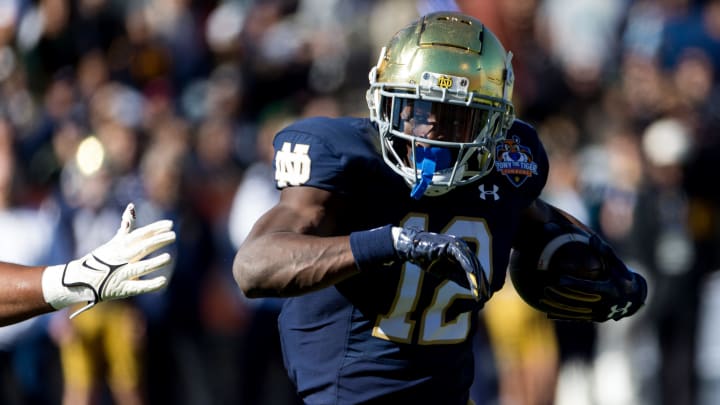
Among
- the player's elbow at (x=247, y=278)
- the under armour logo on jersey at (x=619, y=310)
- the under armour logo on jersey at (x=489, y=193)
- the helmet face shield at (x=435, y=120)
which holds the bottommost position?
the under armour logo on jersey at (x=619, y=310)

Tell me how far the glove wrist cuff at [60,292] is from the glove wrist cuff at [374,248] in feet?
2.50

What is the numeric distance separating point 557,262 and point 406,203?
61cm

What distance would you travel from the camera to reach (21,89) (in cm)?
752

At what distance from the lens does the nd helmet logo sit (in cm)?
334

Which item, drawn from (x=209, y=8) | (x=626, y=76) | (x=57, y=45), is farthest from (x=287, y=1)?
(x=626, y=76)

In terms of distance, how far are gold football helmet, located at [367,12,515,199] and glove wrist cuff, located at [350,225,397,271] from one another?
30 cm

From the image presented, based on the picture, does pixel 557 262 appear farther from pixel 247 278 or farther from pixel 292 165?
pixel 247 278

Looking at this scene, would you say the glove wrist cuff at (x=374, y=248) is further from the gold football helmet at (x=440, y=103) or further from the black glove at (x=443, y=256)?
the gold football helmet at (x=440, y=103)

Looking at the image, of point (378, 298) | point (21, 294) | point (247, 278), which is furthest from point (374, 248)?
point (21, 294)

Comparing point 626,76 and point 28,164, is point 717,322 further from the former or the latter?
point 28,164

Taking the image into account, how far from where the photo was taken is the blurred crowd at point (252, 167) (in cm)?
659

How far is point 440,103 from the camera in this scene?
3.36 m

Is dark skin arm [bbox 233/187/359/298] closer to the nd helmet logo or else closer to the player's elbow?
the player's elbow

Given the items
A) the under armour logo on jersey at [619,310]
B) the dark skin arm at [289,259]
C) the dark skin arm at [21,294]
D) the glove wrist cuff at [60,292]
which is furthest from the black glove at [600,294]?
the dark skin arm at [21,294]
